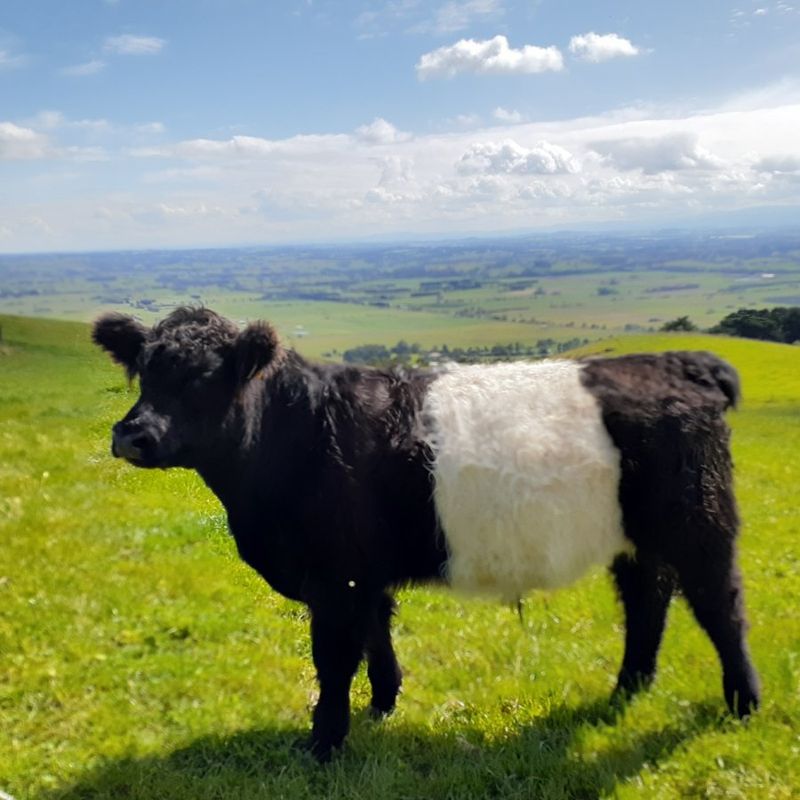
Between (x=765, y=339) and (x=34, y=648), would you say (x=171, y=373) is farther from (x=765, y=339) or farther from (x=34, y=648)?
(x=765, y=339)

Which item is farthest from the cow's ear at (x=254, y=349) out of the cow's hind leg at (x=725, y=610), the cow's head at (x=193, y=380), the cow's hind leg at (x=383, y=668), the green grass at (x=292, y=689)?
the cow's hind leg at (x=725, y=610)

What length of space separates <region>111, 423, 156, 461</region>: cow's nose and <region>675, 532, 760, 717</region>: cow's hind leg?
12.0 ft

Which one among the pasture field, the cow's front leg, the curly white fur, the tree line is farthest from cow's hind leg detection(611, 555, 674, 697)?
the tree line

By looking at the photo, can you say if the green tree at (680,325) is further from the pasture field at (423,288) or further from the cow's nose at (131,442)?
the cow's nose at (131,442)

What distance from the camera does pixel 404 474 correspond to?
500 cm

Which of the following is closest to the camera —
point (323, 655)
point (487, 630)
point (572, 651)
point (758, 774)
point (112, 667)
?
point (758, 774)

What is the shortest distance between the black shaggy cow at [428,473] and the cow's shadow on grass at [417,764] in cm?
32

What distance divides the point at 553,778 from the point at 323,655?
67.1 inches

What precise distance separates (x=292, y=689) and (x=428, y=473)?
2438 millimetres

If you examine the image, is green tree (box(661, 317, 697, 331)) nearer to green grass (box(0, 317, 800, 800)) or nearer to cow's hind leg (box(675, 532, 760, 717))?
green grass (box(0, 317, 800, 800))

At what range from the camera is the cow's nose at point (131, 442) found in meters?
4.49

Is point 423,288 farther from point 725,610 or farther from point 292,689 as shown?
point 725,610

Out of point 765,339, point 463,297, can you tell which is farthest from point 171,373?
point 765,339

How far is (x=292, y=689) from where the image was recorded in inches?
241
